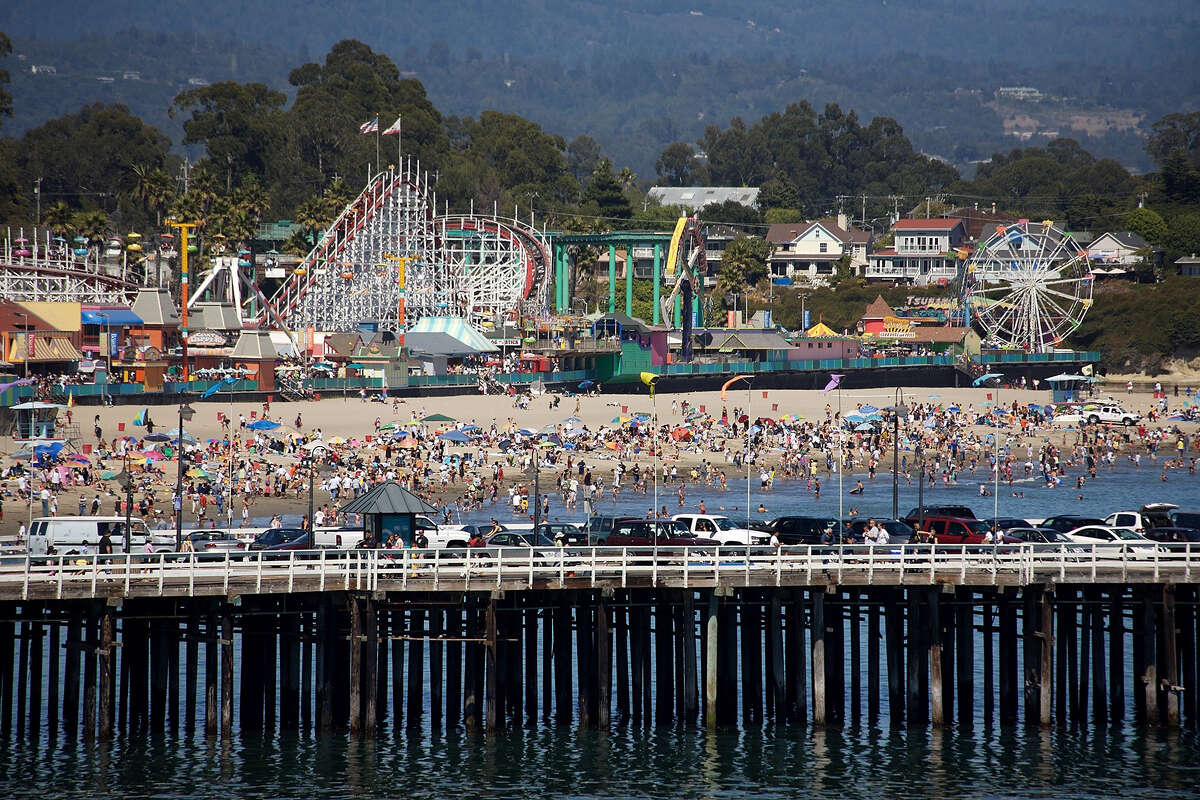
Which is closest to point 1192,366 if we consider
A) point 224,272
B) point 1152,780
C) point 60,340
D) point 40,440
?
point 224,272

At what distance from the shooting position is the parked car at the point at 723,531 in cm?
3934

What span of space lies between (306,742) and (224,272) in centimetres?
7569

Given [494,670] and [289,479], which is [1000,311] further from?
[494,670]

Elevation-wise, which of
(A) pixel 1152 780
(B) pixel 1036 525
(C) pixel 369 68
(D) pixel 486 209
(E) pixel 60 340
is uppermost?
(C) pixel 369 68

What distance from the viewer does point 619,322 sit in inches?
4011

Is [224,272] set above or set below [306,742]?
above

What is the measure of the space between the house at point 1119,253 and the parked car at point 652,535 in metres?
115

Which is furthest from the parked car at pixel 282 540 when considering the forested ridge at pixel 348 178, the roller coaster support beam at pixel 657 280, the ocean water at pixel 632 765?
the forested ridge at pixel 348 178

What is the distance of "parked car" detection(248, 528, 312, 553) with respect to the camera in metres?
37.3

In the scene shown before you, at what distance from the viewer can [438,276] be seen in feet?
377

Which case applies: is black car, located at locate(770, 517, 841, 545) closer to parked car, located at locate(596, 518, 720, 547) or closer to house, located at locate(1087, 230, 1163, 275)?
parked car, located at locate(596, 518, 720, 547)

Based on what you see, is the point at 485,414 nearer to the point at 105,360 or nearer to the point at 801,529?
the point at 105,360

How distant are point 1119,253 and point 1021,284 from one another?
95.0ft

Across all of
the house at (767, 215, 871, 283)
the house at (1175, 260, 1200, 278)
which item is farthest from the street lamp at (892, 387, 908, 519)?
the house at (767, 215, 871, 283)
